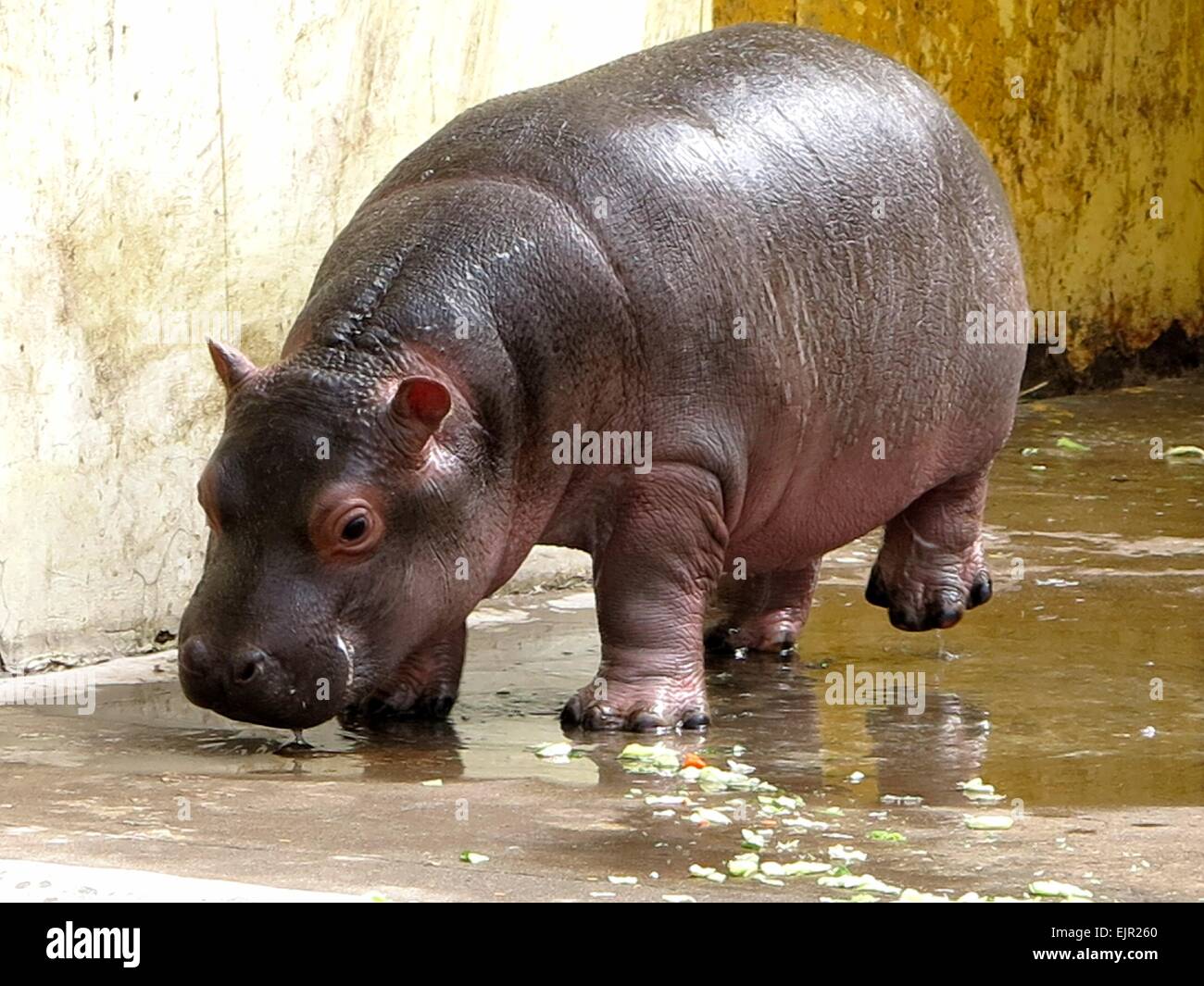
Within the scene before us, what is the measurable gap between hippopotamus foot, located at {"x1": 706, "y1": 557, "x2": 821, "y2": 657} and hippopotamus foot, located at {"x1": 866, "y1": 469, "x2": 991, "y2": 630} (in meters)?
0.25

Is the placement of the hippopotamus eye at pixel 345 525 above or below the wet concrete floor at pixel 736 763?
above

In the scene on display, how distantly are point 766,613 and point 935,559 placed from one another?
52 cm

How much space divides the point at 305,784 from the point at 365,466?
0.71m

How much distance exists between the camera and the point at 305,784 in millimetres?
5160

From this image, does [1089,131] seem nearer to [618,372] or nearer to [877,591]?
[877,591]

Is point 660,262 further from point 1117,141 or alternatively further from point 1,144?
point 1117,141

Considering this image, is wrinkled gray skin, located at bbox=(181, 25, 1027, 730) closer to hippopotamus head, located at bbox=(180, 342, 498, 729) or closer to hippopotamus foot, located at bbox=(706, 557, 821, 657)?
hippopotamus head, located at bbox=(180, 342, 498, 729)

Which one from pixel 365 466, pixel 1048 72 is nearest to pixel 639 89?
pixel 365 466

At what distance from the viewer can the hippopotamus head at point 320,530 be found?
17.2ft

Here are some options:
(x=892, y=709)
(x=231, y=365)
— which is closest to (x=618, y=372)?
(x=231, y=365)

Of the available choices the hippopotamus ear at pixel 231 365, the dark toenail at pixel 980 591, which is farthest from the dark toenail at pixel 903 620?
the hippopotamus ear at pixel 231 365

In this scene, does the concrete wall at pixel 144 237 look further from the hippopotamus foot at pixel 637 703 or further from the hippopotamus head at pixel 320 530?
the hippopotamus foot at pixel 637 703

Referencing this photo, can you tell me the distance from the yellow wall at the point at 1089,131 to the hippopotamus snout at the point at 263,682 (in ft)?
21.2

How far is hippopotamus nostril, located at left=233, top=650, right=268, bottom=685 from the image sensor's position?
17.1 feet
